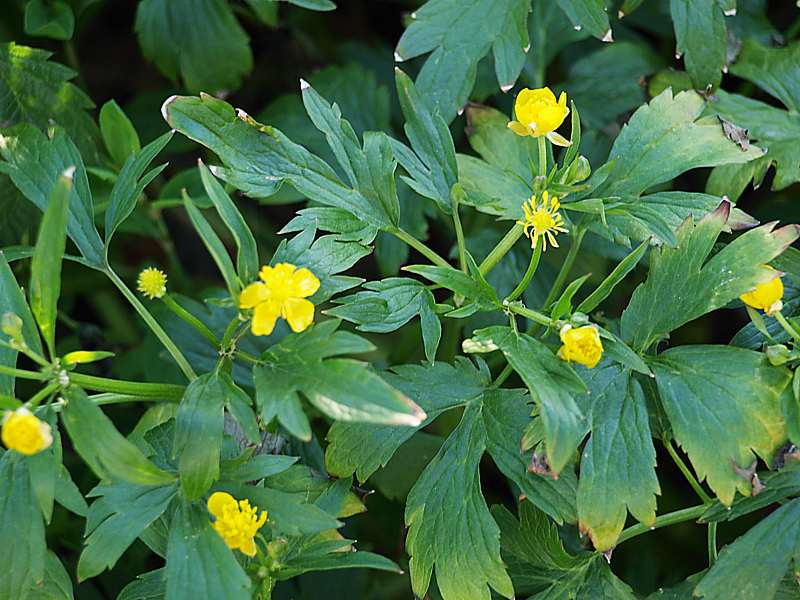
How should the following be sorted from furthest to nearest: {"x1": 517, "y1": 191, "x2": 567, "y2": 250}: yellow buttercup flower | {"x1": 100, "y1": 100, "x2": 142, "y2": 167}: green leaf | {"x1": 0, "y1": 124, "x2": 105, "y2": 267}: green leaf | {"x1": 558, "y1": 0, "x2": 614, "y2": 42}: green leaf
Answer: {"x1": 100, "y1": 100, "x2": 142, "y2": 167}: green leaf
{"x1": 558, "y1": 0, "x2": 614, "y2": 42}: green leaf
{"x1": 0, "y1": 124, "x2": 105, "y2": 267}: green leaf
{"x1": 517, "y1": 191, "x2": 567, "y2": 250}: yellow buttercup flower

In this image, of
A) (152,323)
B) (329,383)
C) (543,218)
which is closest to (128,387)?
(152,323)

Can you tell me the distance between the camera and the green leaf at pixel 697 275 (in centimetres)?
109

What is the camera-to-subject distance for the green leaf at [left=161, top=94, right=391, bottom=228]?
1.17 m

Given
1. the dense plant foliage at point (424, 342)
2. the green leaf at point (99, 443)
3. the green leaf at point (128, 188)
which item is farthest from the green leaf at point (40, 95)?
the green leaf at point (99, 443)

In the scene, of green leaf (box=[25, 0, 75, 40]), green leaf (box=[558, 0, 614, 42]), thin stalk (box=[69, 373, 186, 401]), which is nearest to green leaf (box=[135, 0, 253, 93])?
green leaf (box=[25, 0, 75, 40])

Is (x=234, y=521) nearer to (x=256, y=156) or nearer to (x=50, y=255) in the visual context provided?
(x=50, y=255)

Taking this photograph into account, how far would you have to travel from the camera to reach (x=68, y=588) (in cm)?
115

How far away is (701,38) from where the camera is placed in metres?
1.47

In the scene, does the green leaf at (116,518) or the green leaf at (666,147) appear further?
Result: the green leaf at (666,147)

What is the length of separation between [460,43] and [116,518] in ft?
3.00

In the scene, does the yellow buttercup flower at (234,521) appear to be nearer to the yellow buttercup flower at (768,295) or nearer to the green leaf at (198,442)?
the green leaf at (198,442)

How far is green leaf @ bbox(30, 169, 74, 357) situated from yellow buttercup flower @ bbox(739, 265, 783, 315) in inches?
32.2

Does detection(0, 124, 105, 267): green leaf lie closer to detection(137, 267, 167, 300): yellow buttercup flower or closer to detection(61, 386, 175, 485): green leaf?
detection(137, 267, 167, 300): yellow buttercup flower

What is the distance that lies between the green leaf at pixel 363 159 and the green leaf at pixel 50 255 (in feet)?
1.24
